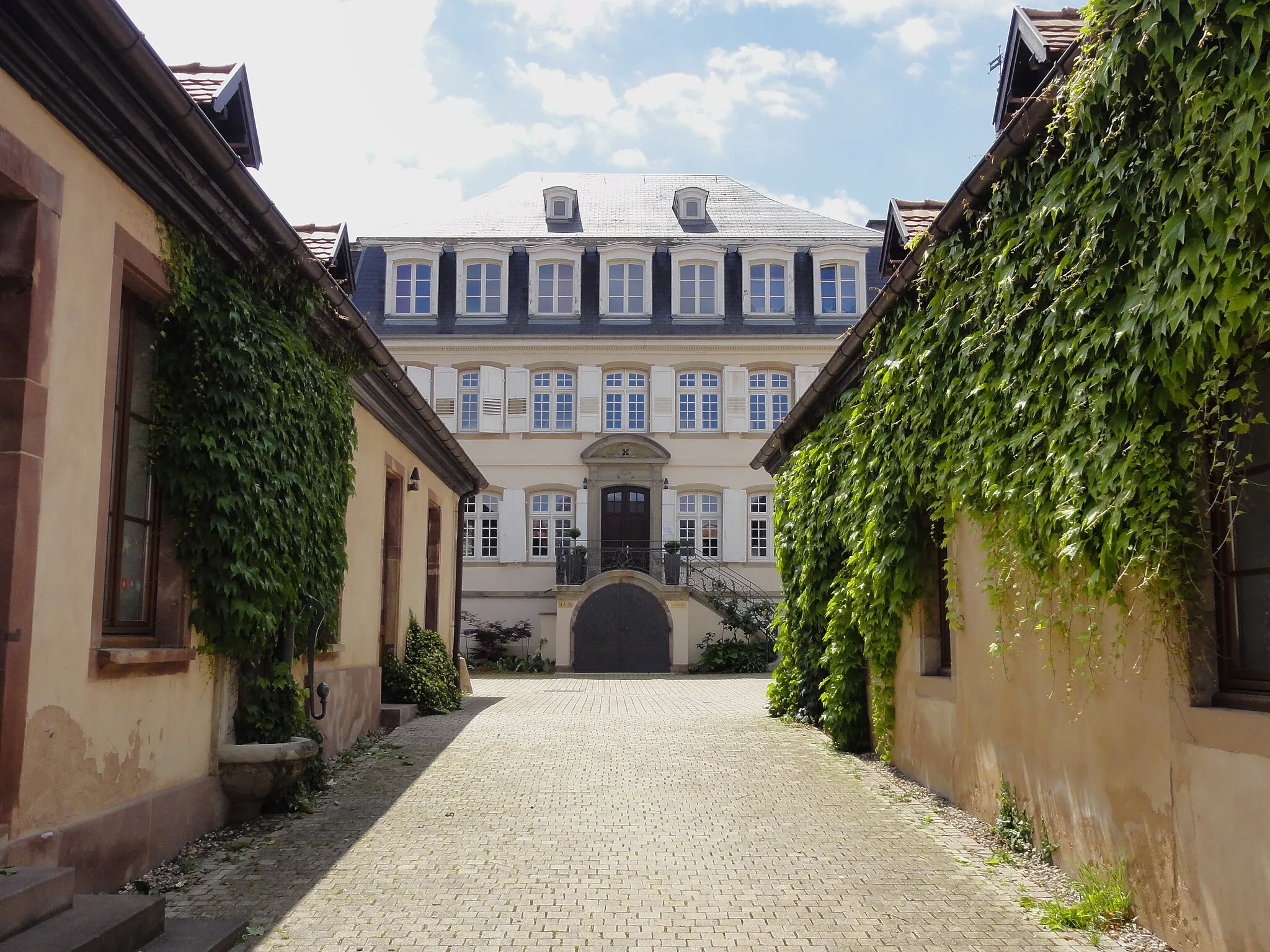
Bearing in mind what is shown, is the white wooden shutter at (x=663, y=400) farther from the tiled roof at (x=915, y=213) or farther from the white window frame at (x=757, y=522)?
the tiled roof at (x=915, y=213)

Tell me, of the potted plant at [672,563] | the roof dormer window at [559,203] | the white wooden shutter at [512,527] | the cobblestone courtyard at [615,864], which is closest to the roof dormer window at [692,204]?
the roof dormer window at [559,203]

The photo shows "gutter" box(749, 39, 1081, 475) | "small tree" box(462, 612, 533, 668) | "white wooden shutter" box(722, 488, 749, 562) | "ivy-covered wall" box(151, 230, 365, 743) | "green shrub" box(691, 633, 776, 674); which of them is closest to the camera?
"gutter" box(749, 39, 1081, 475)

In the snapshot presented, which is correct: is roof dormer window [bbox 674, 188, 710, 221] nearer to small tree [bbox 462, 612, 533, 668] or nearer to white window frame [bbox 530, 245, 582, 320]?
white window frame [bbox 530, 245, 582, 320]

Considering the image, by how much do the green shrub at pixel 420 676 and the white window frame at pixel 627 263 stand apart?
1725 cm

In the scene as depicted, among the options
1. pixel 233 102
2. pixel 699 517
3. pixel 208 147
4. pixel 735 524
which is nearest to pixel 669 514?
pixel 699 517

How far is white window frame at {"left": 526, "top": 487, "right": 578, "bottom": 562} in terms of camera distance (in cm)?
3225

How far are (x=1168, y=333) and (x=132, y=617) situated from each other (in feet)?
18.5

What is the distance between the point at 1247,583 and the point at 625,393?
27.9 m

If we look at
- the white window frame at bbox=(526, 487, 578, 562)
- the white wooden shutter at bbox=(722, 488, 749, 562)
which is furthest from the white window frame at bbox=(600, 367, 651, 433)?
the white wooden shutter at bbox=(722, 488, 749, 562)

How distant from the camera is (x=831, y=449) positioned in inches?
478

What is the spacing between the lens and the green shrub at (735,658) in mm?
28797

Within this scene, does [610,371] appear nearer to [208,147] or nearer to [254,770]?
[254,770]

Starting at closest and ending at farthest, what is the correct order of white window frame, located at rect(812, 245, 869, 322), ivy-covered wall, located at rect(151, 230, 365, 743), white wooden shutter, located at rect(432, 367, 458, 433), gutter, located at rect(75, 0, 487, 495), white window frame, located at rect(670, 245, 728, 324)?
gutter, located at rect(75, 0, 487, 495) < ivy-covered wall, located at rect(151, 230, 365, 743) < white wooden shutter, located at rect(432, 367, 458, 433) < white window frame, located at rect(812, 245, 869, 322) < white window frame, located at rect(670, 245, 728, 324)

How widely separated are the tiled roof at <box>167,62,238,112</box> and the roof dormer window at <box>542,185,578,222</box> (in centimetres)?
2652
